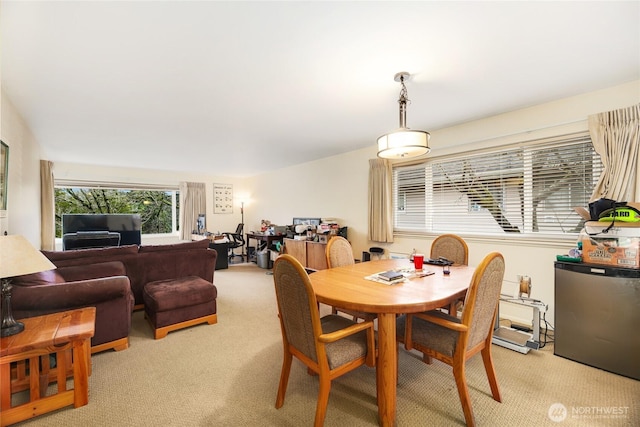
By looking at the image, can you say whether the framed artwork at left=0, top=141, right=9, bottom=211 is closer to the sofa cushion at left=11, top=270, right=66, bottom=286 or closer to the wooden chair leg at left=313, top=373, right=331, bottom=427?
the sofa cushion at left=11, top=270, right=66, bottom=286

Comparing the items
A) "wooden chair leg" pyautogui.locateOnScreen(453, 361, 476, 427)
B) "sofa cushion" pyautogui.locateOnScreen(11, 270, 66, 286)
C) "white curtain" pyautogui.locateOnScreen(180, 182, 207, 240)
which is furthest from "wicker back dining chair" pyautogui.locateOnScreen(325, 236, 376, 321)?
"white curtain" pyautogui.locateOnScreen(180, 182, 207, 240)

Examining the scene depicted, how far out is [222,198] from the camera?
7.36 meters

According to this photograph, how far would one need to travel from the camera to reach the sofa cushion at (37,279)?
193cm

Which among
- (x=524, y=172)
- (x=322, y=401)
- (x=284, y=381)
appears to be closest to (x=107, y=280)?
(x=284, y=381)

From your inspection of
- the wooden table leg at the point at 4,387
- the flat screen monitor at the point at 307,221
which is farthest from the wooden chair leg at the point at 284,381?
the flat screen monitor at the point at 307,221

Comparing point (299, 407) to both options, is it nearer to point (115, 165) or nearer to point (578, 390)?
point (578, 390)

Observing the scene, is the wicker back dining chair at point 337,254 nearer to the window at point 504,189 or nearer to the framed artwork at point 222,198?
the window at point 504,189

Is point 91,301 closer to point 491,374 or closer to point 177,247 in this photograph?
point 177,247

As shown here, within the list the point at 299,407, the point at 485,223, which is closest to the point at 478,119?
the point at 485,223

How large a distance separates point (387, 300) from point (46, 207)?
6.36 metres

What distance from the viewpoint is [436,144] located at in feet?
11.7

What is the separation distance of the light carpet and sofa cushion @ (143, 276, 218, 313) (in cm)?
34

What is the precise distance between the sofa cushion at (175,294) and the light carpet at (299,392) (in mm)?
344

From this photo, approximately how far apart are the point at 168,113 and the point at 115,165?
13.1 feet
